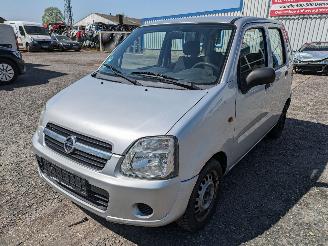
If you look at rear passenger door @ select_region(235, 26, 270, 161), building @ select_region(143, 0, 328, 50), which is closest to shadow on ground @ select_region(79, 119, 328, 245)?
rear passenger door @ select_region(235, 26, 270, 161)

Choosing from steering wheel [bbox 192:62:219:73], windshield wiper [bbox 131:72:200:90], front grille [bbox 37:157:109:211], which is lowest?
front grille [bbox 37:157:109:211]

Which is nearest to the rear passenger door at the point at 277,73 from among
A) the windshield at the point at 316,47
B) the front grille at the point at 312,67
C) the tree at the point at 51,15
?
the front grille at the point at 312,67

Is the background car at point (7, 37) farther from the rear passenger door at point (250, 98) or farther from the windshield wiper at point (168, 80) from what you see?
the rear passenger door at point (250, 98)

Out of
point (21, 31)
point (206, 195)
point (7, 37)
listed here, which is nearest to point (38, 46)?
point (21, 31)

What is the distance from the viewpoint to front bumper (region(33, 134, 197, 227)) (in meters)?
2.27

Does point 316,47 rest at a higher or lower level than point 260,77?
higher

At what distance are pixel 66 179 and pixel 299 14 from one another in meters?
17.1

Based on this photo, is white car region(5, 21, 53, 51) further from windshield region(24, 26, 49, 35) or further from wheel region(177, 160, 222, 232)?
wheel region(177, 160, 222, 232)

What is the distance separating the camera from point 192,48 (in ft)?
11.1

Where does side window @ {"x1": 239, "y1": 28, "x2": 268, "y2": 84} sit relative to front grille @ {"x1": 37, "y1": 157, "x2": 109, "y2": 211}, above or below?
above

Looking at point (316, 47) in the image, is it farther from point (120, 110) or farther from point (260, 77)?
point (120, 110)

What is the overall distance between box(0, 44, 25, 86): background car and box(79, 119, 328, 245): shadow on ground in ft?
26.3

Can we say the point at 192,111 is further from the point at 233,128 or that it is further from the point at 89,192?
the point at 89,192

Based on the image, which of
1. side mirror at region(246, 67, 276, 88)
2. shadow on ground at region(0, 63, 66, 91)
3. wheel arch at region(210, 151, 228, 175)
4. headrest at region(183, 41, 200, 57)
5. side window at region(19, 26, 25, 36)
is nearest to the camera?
wheel arch at region(210, 151, 228, 175)
